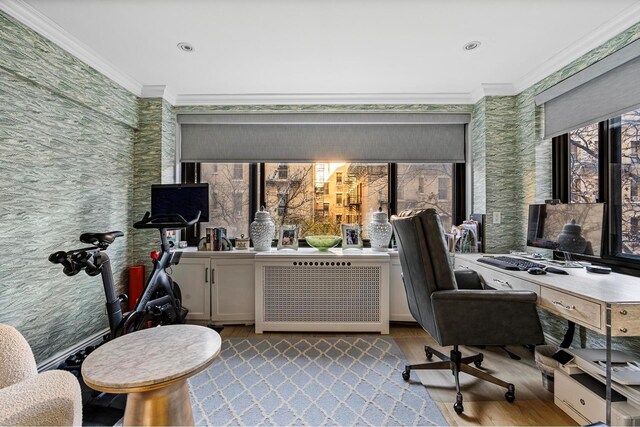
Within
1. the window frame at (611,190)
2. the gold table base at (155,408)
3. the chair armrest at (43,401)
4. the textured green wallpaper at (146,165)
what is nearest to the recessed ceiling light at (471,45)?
the window frame at (611,190)

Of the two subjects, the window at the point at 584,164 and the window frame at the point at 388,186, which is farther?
the window frame at the point at 388,186

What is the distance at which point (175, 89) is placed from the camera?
122 inches

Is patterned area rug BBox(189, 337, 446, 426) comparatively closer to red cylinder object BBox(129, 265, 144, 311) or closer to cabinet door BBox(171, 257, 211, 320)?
cabinet door BBox(171, 257, 211, 320)

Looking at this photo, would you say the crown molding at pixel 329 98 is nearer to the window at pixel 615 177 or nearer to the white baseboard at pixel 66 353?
the window at pixel 615 177

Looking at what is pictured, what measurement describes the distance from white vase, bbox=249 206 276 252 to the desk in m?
2.12

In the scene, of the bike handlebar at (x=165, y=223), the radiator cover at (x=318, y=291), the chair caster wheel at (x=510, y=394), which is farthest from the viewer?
the radiator cover at (x=318, y=291)

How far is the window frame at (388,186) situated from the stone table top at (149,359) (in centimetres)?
220

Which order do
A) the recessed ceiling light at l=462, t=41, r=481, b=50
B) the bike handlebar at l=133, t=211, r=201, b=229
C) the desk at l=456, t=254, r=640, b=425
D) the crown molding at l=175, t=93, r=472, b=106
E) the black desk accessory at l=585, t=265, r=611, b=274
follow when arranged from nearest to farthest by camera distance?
the desk at l=456, t=254, r=640, b=425, the black desk accessory at l=585, t=265, r=611, b=274, the recessed ceiling light at l=462, t=41, r=481, b=50, the bike handlebar at l=133, t=211, r=201, b=229, the crown molding at l=175, t=93, r=472, b=106

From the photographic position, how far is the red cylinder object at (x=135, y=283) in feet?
9.59

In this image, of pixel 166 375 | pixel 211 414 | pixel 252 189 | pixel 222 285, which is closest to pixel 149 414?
pixel 166 375

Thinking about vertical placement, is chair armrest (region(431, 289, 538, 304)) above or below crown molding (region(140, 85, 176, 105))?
below

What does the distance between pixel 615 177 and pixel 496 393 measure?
181 centimetres

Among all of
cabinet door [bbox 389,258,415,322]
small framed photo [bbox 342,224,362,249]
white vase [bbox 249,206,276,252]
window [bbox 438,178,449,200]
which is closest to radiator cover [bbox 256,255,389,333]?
cabinet door [bbox 389,258,415,322]

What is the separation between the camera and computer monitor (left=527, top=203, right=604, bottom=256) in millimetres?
1896
